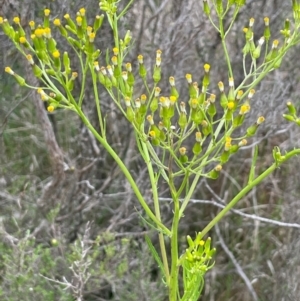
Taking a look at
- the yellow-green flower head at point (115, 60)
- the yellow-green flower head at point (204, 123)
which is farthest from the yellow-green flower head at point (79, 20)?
the yellow-green flower head at point (204, 123)

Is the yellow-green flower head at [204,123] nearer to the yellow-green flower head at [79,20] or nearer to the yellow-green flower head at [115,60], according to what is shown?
the yellow-green flower head at [115,60]

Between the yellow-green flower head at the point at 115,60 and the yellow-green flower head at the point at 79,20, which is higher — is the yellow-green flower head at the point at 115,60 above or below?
below

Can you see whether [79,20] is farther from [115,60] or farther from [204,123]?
[204,123]

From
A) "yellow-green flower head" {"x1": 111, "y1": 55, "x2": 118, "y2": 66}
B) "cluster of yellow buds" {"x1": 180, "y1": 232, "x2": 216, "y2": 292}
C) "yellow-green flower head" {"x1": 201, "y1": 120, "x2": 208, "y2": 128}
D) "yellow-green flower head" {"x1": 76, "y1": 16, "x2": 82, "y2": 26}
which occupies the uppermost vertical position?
"yellow-green flower head" {"x1": 76, "y1": 16, "x2": 82, "y2": 26}

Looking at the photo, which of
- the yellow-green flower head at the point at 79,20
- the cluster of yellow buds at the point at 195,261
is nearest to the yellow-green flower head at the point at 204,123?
the cluster of yellow buds at the point at 195,261

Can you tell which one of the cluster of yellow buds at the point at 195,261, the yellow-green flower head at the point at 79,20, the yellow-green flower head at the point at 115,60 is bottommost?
the cluster of yellow buds at the point at 195,261

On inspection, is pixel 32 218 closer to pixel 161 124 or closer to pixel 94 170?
pixel 94 170

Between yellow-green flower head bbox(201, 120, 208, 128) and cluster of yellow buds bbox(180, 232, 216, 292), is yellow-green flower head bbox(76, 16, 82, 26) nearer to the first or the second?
yellow-green flower head bbox(201, 120, 208, 128)

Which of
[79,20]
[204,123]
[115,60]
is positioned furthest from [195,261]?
[79,20]

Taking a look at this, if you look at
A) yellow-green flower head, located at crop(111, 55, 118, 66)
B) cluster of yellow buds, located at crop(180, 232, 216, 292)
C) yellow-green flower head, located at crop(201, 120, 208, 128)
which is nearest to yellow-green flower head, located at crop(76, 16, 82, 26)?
yellow-green flower head, located at crop(111, 55, 118, 66)

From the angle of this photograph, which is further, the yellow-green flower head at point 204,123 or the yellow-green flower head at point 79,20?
the yellow-green flower head at point 79,20

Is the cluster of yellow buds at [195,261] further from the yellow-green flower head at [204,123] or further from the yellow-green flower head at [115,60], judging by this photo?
the yellow-green flower head at [115,60]

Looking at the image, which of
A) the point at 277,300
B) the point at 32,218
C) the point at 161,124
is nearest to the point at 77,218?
the point at 32,218

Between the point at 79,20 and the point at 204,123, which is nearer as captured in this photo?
the point at 204,123
